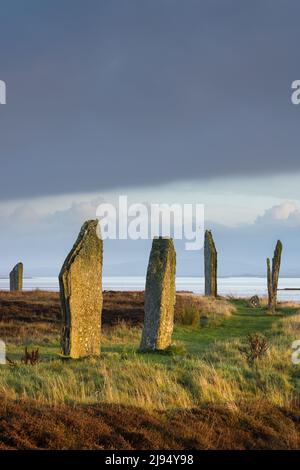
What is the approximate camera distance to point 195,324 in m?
31.1

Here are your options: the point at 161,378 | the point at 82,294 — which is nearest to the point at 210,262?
the point at 82,294

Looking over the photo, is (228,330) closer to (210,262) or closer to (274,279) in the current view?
(274,279)

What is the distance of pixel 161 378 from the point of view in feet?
52.1

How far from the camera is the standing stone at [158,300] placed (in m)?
22.6

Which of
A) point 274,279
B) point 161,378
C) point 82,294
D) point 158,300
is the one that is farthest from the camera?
point 274,279

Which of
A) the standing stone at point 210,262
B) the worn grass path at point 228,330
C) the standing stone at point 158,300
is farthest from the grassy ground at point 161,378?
the standing stone at point 210,262

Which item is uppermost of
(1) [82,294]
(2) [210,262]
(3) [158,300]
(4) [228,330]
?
(2) [210,262]

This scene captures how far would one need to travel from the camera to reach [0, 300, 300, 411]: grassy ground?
556 inches

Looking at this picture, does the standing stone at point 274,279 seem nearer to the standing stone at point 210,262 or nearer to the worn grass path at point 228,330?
the worn grass path at point 228,330

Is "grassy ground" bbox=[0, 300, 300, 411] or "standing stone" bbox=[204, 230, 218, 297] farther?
"standing stone" bbox=[204, 230, 218, 297]

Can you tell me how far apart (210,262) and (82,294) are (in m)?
27.3

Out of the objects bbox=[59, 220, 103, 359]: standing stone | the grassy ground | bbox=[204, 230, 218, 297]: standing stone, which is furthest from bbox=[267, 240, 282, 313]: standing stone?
bbox=[59, 220, 103, 359]: standing stone

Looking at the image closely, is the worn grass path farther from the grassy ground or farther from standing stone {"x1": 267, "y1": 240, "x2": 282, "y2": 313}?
the grassy ground

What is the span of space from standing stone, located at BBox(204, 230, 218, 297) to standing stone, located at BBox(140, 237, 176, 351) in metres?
24.3
